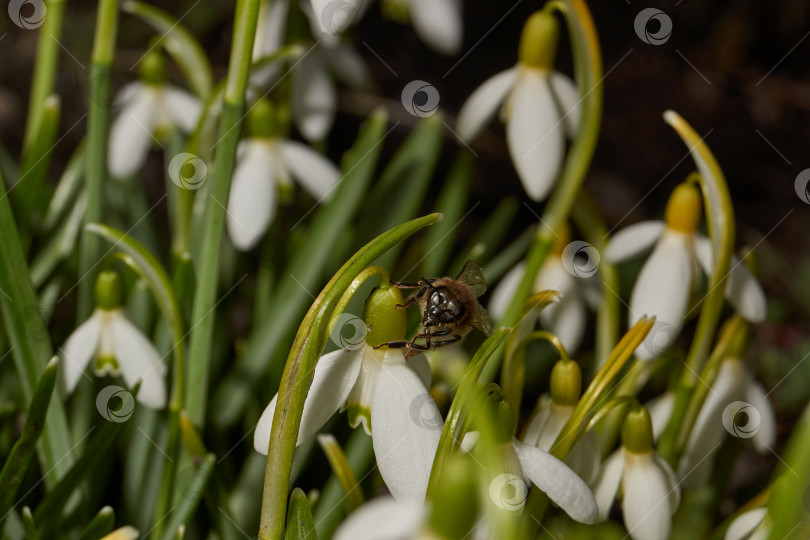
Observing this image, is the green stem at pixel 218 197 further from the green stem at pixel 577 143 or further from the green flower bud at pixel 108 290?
the green stem at pixel 577 143

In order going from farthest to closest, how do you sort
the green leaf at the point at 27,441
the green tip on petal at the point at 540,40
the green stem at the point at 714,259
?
the green tip on petal at the point at 540,40 < the green stem at the point at 714,259 < the green leaf at the point at 27,441

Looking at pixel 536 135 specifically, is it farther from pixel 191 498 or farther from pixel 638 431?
pixel 191 498

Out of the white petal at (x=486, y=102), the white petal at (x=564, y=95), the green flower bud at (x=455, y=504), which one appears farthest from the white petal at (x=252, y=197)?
the green flower bud at (x=455, y=504)

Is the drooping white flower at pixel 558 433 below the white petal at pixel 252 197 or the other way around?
below

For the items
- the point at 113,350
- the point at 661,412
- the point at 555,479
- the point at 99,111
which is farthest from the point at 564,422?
the point at 99,111

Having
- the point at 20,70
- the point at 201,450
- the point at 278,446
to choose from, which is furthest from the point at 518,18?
the point at 278,446

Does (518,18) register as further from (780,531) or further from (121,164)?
(780,531)

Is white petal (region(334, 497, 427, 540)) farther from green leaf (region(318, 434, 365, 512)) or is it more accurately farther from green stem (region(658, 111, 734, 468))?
green stem (region(658, 111, 734, 468))
